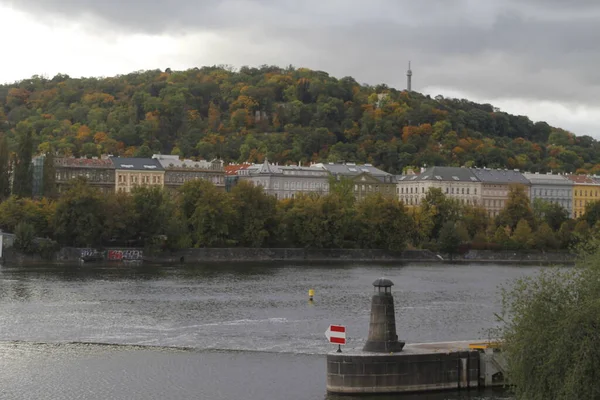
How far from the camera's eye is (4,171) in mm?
124375

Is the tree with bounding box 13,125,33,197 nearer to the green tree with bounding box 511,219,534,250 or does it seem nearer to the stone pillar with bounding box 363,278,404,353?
the green tree with bounding box 511,219,534,250

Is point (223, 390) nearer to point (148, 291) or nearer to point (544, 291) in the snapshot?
point (544, 291)

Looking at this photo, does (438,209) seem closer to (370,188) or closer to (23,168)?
(370,188)

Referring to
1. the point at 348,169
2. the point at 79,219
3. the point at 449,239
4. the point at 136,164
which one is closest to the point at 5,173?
the point at 79,219

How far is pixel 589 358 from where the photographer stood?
29.0m

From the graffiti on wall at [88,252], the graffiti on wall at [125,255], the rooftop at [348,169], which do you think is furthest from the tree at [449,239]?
the graffiti on wall at [88,252]

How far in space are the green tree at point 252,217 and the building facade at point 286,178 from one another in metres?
Answer: 45.3

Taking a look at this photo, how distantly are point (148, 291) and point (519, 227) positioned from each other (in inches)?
3451

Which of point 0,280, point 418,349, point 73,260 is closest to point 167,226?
point 73,260

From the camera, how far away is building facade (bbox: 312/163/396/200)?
184750 millimetres

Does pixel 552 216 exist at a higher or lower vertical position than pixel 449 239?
higher

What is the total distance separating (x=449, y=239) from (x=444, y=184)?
164 ft

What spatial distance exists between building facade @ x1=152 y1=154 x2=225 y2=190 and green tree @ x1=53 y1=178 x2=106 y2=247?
160 ft

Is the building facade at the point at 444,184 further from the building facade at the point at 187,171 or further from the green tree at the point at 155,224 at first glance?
the green tree at the point at 155,224
